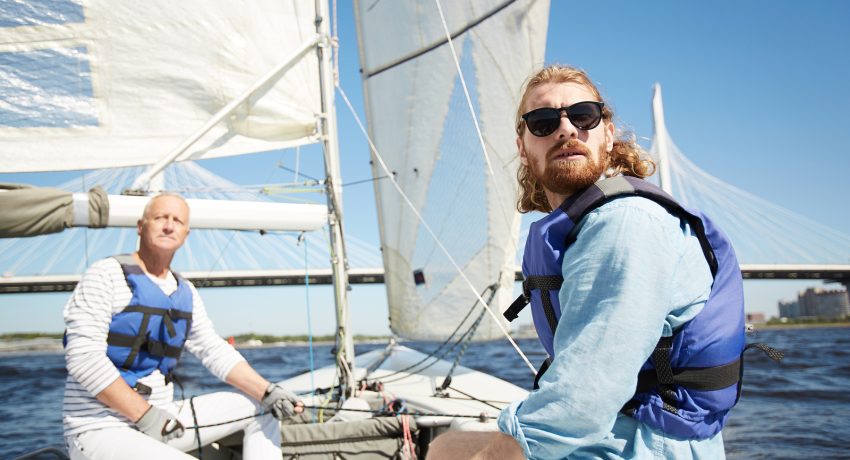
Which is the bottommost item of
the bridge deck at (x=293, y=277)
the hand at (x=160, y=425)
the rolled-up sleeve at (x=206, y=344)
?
the bridge deck at (x=293, y=277)

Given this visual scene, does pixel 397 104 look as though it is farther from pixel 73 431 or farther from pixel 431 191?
pixel 73 431

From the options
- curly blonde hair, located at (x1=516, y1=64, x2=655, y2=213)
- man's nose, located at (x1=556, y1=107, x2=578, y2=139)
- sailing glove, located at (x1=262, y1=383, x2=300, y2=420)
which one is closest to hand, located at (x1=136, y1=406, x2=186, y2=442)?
sailing glove, located at (x1=262, y1=383, x2=300, y2=420)

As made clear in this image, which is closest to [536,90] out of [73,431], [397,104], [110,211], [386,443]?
[73,431]

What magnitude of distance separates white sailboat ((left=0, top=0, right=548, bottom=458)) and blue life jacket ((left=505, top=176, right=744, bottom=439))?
1.84 meters

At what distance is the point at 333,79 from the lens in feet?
14.0

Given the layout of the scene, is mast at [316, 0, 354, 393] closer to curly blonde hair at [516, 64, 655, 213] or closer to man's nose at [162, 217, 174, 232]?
man's nose at [162, 217, 174, 232]

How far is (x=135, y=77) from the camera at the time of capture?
3.52 meters

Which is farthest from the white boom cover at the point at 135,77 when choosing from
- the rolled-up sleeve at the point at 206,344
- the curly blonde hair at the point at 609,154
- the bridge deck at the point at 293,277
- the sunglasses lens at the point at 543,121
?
the bridge deck at the point at 293,277

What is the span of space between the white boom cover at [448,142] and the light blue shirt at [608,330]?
11.1 ft

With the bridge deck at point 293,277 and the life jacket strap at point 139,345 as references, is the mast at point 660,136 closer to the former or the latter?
the life jacket strap at point 139,345

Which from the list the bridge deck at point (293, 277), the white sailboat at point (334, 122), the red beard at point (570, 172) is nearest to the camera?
the red beard at point (570, 172)

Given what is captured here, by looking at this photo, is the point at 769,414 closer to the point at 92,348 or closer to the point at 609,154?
the point at 609,154

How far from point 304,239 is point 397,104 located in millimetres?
2131

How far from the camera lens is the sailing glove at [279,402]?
207 cm
